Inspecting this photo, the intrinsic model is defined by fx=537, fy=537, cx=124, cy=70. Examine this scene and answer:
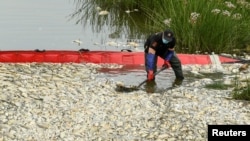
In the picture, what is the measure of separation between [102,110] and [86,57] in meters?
3.71

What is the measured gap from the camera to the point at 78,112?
7582 millimetres

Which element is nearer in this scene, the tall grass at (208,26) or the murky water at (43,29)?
the tall grass at (208,26)

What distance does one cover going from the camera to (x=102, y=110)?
25.2 feet

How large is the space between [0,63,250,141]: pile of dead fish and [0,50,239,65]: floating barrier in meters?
1.55

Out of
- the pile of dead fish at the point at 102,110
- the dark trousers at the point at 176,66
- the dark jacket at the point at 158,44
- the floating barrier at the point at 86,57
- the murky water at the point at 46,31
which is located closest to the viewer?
the pile of dead fish at the point at 102,110

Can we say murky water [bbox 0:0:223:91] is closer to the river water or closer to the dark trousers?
the river water

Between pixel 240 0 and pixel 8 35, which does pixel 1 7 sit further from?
pixel 240 0

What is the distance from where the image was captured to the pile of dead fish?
6844 millimetres

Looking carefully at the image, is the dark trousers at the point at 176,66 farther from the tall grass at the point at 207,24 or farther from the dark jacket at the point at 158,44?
the tall grass at the point at 207,24

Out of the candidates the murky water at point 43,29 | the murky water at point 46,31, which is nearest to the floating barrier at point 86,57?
the murky water at point 46,31

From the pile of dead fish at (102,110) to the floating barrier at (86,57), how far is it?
155cm

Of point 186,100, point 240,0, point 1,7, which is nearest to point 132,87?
point 186,100

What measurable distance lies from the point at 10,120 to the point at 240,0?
6959 millimetres

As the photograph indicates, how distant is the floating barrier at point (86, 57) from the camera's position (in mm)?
11041
